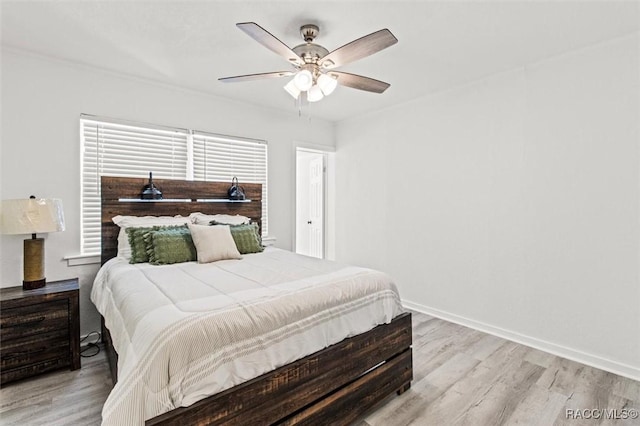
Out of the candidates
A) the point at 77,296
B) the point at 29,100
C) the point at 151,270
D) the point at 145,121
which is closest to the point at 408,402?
the point at 151,270

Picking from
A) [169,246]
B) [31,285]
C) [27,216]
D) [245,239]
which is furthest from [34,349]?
[245,239]

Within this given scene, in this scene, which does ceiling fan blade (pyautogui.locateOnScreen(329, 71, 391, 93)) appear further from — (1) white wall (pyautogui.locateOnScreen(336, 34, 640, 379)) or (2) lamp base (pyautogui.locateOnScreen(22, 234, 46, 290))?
(2) lamp base (pyautogui.locateOnScreen(22, 234, 46, 290))

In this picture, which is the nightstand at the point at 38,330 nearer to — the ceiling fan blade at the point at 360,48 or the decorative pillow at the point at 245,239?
the decorative pillow at the point at 245,239

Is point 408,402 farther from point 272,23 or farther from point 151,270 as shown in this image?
point 272,23

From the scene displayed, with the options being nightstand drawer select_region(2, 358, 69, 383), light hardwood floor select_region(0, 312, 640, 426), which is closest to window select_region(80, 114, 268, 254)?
nightstand drawer select_region(2, 358, 69, 383)

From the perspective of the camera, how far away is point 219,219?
3543 mm

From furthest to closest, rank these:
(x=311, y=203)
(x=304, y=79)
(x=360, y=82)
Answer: (x=311, y=203), (x=360, y=82), (x=304, y=79)

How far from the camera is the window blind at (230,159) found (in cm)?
375

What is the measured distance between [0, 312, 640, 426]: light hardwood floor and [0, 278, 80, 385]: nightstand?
0.34ft

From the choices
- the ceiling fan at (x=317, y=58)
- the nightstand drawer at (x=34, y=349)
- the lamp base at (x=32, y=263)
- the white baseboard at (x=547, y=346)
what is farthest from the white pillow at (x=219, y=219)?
the white baseboard at (x=547, y=346)

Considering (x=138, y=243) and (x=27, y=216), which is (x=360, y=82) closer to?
(x=138, y=243)

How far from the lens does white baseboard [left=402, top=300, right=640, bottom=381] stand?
2.47m

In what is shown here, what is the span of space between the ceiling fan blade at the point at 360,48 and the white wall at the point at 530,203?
1.43m

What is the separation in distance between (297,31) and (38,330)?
2989mm
